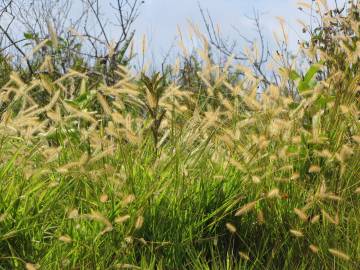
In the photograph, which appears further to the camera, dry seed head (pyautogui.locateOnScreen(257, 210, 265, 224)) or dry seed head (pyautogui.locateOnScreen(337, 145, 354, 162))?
dry seed head (pyautogui.locateOnScreen(337, 145, 354, 162))

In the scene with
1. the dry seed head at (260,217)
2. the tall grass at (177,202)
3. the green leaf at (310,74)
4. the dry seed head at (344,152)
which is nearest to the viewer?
the tall grass at (177,202)

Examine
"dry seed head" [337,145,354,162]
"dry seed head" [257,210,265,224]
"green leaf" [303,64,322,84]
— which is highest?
"green leaf" [303,64,322,84]

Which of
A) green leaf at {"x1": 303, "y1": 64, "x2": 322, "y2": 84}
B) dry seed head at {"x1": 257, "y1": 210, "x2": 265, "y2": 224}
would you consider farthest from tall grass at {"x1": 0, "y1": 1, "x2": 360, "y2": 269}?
green leaf at {"x1": 303, "y1": 64, "x2": 322, "y2": 84}

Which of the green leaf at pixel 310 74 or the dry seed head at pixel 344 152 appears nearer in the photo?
the dry seed head at pixel 344 152

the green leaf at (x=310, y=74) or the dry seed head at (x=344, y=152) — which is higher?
the green leaf at (x=310, y=74)

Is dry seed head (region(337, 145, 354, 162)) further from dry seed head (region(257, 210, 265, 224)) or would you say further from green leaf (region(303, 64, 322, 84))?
green leaf (region(303, 64, 322, 84))

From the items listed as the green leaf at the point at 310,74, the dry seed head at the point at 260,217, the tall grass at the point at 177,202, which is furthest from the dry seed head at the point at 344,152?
the green leaf at the point at 310,74

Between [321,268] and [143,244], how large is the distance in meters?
0.69

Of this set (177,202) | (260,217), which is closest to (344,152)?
(260,217)

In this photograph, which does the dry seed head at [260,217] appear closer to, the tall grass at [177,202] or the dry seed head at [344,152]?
the tall grass at [177,202]

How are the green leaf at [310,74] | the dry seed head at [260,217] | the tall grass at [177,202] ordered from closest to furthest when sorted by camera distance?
1. the tall grass at [177,202]
2. the dry seed head at [260,217]
3. the green leaf at [310,74]

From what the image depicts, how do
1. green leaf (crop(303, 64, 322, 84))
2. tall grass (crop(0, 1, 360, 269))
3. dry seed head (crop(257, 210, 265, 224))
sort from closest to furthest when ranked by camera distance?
tall grass (crop(0, 1, 360, 269)) → dry seed head (crop(257, 210, 265, 224)) → green leaf (crop(303, 64, 322, 84))

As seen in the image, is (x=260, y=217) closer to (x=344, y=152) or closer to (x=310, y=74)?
(x=344, y=152)

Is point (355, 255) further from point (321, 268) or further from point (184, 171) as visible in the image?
point (184, 171)
